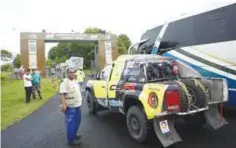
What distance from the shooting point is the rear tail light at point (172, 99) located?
18.8 feet

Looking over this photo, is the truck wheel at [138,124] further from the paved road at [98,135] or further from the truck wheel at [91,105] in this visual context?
the truck wheel at [91,105]

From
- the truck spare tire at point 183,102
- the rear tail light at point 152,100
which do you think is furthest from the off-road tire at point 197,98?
the rear tail light at point 152,100

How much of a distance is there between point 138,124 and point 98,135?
1283 mm

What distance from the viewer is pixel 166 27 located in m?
11.1

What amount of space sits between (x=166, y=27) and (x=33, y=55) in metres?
30.0

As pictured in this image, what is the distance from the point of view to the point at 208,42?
8.70 metres

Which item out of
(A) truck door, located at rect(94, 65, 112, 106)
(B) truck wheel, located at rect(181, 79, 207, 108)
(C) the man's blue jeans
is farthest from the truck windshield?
(C) the man's blue jeans

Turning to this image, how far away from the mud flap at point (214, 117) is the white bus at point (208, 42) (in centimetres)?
126

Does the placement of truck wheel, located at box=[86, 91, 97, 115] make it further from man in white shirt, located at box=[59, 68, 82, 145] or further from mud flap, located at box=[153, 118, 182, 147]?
mud flap, located at box=[153, 118, 182, 147]

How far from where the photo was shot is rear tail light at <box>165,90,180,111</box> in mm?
5741

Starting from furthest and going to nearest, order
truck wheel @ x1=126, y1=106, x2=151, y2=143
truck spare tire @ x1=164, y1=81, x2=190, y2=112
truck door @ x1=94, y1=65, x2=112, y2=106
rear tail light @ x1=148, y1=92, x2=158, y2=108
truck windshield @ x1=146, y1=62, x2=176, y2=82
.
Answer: truck door @ x1=94, y1=65, x2=112, y2=106, truck windshield @ x1=146, y1=62, x2=176, y2=82, truck wheel @ x1=126, y1=106, x2=151, y2=143, truck spare tire @ x1=164, y1=81, x2=190, y2=112, rear tail light @ x1=148, y1=92, x2=158, y2=108

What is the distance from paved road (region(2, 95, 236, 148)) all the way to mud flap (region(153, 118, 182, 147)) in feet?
1.28

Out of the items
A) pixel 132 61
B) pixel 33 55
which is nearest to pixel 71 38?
pixel 33 55

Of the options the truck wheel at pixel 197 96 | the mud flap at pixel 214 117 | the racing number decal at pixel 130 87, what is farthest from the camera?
the mud flap at pixel 214 117
